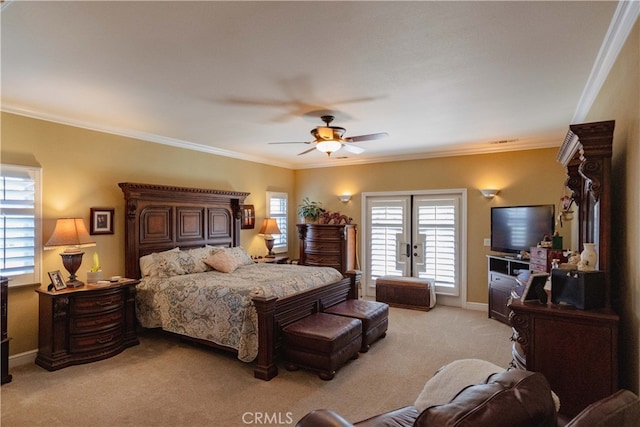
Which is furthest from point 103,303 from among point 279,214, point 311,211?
point 311,211

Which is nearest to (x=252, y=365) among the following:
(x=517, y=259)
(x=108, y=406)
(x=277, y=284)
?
(x=277, y=284)

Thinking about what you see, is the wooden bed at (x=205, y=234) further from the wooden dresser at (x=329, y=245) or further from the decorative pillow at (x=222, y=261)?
the wooden dresser at (x=329, y=245)

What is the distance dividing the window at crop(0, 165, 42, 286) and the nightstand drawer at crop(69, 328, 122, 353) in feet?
2.64

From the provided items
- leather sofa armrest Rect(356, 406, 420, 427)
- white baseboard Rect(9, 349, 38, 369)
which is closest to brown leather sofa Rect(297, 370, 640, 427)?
leather sofa armrest Rect(356, 406, 420, 427)

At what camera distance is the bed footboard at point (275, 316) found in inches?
134

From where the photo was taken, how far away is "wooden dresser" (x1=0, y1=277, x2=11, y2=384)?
3.28m

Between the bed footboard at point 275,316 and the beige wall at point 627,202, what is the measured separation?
2.68 m

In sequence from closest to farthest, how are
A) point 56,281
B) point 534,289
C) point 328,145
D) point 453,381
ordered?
point 453,381 → point 534,289 → point 56,281 → point 328,145

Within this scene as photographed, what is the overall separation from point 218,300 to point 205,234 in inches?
79.5

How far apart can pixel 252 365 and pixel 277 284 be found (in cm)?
87

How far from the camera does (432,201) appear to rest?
6344mm

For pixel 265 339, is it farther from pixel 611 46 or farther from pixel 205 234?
pixel 611 46

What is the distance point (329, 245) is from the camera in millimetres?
6699

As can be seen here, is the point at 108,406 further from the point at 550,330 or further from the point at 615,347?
the point at 615,347
